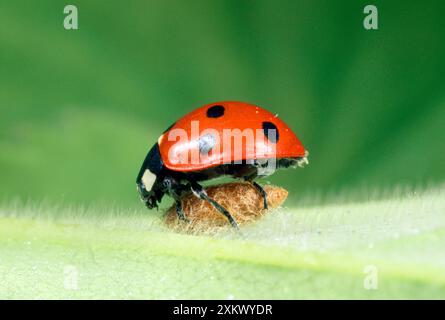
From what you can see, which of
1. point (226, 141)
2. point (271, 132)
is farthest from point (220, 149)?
point (271, 132)

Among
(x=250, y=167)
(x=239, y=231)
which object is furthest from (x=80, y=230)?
(x=250, y=167)

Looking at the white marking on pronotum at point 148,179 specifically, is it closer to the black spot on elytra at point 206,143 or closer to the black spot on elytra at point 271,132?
the black spot on elytra at point 206,143

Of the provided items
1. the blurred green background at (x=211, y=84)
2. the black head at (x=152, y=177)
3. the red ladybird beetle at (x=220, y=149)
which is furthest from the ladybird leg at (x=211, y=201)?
the blurred green background at (x=211, y=84)

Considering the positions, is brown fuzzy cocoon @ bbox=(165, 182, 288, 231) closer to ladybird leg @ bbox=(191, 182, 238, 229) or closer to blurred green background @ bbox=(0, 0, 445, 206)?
ladybird leg @ bbox=(191, 182, 238, 229)

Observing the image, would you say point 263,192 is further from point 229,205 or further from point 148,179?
point 148,179

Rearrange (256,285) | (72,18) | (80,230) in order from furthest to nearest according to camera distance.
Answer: (72,18), (80,230), (256,285)

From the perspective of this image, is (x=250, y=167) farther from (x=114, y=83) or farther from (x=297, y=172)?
(x=114, y=83)

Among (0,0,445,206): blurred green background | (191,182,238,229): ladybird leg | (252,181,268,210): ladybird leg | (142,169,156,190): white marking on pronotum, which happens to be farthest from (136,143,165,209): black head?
(0,0,445,206): blurred green background
